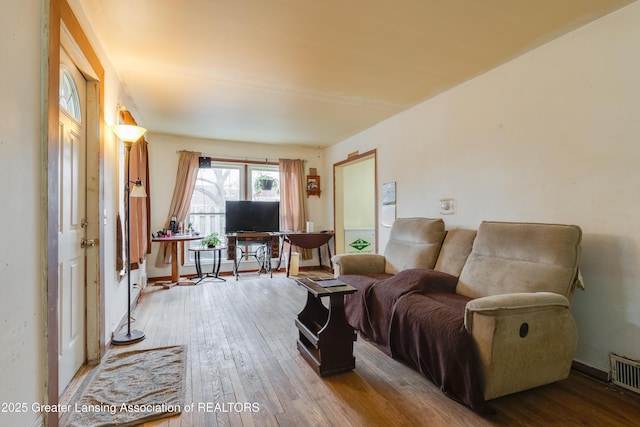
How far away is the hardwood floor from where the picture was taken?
1.61 metres

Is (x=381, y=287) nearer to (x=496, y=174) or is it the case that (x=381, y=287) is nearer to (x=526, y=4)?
(x=496, y=174)

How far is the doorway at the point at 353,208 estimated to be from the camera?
220 inches

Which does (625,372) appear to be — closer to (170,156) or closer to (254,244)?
(254,244)

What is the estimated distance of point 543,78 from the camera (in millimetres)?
2320

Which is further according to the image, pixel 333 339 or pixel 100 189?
pixel 100 189

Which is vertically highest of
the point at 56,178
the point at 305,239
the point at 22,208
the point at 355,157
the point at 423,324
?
the point at 355,157

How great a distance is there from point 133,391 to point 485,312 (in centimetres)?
213

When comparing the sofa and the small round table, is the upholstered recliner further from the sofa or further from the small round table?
the small round table

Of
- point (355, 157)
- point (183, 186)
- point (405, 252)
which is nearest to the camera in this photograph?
point (405, 252)

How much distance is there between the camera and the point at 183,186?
505cm

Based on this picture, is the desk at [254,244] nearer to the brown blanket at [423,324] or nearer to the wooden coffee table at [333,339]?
the brown blanket at [423,324]

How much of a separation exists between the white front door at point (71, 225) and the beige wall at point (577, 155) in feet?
10.6

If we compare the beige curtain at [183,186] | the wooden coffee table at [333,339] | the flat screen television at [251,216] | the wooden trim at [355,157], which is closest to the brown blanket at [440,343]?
the wooden coffee table at [333,339]

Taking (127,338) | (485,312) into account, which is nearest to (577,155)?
(485,312)
